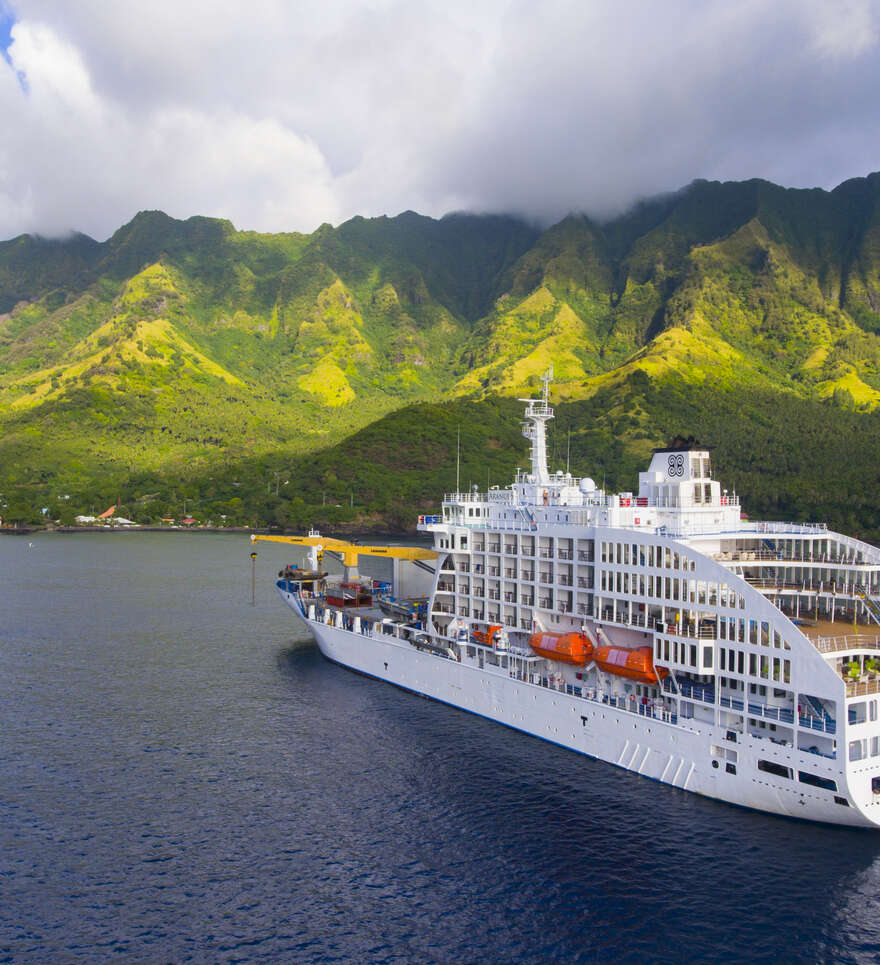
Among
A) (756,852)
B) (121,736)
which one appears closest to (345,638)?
(121,736)

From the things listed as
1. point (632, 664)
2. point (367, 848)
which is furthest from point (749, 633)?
point (367, 848)

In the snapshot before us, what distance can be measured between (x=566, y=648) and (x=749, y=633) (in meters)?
8.40

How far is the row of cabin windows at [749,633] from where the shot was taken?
1089 inches

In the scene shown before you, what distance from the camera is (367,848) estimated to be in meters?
27.6

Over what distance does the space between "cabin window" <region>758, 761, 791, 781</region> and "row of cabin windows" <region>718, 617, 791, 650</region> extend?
3.96m

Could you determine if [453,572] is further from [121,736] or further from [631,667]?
[121,736]

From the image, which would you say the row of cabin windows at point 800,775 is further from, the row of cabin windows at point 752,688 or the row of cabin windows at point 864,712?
the row of cabin windows at point 752,688

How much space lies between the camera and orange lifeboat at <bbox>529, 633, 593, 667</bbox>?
34500 mm

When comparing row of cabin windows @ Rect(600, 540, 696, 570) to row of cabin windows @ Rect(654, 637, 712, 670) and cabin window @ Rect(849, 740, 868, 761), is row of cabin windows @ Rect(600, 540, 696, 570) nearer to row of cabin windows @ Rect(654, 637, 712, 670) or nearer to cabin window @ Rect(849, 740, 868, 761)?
row of cabin windows @ Rect(654, 637, 712, 670)

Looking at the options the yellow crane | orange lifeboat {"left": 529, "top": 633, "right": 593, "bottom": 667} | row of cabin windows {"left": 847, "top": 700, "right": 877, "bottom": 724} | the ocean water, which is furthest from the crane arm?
row of cabin windows {"left": 847, "top": 700, "right": 877, "bottom": 724}

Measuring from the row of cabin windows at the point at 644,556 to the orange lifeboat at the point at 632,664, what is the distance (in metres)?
3.40

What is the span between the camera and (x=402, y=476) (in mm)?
158500

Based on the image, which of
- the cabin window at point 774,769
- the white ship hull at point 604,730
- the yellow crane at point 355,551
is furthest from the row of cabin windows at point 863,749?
the yellow crane at point 355,551

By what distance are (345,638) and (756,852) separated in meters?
28.3
